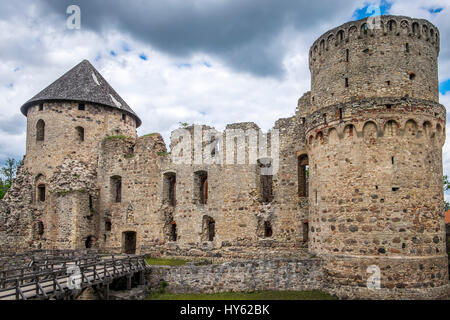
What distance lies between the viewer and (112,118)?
27.8 meters

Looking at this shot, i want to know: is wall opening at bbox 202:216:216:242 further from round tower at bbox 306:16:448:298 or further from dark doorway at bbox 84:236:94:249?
dark doorway at bbox 84:236:94:249

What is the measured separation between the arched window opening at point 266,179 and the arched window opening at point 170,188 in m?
5.64

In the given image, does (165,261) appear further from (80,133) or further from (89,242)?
(80,133)

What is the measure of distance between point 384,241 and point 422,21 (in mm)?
9574

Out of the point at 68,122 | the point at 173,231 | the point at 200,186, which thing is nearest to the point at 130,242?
the point at 173,231

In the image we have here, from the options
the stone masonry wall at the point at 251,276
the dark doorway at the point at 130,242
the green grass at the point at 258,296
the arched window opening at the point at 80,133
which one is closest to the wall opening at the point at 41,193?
the arched window opening at the point at 80,133

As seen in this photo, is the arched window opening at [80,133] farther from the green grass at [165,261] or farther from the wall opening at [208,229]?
the wall opening at [208,229]

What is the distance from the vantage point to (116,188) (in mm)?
26547

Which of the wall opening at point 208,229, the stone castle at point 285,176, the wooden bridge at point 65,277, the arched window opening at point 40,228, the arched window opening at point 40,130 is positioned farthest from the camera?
the arched window opening at point 40,130

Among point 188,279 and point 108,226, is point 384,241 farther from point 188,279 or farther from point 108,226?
point 108,226

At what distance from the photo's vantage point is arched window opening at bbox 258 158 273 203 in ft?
70.4

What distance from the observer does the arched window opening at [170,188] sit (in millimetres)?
24209

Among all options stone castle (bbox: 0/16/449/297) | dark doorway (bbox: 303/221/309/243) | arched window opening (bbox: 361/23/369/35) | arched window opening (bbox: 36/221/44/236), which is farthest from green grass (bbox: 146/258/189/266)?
arched window opening (bbox: 361/23/369/35)

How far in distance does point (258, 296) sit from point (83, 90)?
62.8 feet
